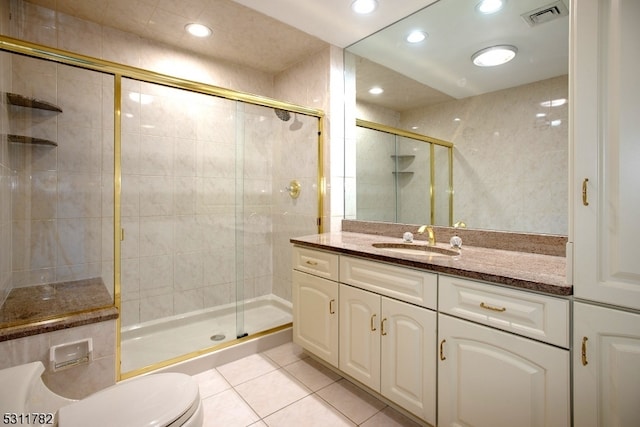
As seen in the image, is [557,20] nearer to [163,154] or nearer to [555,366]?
[555,366]

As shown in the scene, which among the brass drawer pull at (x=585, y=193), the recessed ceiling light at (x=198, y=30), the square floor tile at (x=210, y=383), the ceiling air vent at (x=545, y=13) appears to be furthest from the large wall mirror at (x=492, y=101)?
the square floor tile at (x=210, y=383)

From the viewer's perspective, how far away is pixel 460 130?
192cm

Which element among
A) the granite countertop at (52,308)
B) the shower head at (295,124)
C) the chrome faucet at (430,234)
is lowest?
the granite countertop at (52,308)

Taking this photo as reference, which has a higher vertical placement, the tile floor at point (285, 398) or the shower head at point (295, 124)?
the shower head at point (295, 124)

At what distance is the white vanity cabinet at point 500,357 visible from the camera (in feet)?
3.27

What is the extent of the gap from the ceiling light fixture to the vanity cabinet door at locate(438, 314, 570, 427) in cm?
146

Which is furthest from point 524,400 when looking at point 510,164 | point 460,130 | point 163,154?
point 163,154

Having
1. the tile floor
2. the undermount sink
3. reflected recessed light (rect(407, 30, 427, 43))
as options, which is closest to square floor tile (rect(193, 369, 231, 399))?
the tile floor

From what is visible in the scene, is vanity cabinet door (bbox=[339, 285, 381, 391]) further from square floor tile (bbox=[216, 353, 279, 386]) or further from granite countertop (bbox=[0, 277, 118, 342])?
granite countertop (bbox=[0, 277, 118, 342])

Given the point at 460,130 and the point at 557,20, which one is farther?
the point at 460,130

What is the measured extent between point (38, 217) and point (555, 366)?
9.21ft

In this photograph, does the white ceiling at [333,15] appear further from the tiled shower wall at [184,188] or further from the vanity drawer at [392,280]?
the vanity drawer at [392,280]

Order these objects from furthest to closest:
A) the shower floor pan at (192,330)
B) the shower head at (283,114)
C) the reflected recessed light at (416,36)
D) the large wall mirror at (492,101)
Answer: the shower head at (283,114) → the reflected recessed light at (416,36) → the shower floor pan at (192,330) → the large wall mirror at (492,101)

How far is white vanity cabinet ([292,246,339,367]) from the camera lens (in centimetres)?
181
